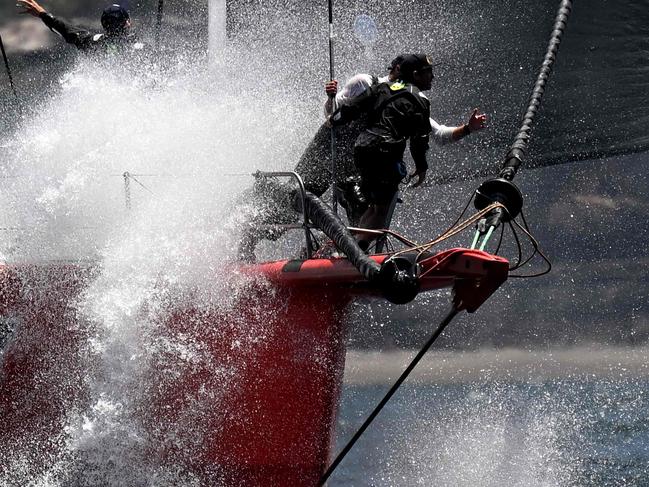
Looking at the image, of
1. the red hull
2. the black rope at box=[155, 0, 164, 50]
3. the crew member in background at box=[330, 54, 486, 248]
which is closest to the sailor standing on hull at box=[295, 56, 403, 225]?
the crew member in background at box=[330, 54, 486, 248]

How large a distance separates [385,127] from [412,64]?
0.35 metres

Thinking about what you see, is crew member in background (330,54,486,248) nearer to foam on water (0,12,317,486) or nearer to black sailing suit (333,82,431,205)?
black sailing suit (333,82,431,205)

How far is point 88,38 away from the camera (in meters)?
6.61

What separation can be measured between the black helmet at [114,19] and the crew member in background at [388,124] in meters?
2.84

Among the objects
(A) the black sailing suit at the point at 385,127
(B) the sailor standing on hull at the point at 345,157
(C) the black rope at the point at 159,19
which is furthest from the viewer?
(C) the black rope at the point at 159,19

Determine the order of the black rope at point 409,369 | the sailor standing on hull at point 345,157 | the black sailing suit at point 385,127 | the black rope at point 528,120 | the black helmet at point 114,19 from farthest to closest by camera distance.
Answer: the black helmet at point 114,19 < the sailor standing on hull at point 345,157 < the black sailing suit at point 385,127 < the black rope at point 528,120 < the black rope at point 409,369

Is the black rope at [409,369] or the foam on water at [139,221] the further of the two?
the foam on water at [139,221]

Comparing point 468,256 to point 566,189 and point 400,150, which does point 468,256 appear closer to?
point 400,150

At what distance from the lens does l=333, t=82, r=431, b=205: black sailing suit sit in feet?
14.0

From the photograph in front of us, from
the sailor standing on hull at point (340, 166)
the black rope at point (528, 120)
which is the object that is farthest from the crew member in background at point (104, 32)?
the black rope at point (528, 120)

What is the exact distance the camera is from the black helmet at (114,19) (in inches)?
257

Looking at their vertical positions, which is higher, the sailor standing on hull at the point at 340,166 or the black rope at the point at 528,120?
the black rope at the point at 528,120

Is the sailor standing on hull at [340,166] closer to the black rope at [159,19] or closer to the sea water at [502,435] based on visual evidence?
the sea water at [502,435]

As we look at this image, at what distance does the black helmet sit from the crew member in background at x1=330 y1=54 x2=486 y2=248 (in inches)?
112
